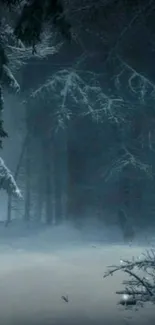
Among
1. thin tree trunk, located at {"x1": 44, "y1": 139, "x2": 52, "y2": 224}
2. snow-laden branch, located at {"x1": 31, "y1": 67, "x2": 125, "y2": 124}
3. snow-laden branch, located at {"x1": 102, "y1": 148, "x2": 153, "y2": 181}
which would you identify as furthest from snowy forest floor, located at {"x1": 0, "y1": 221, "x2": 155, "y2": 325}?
snow-laden branch, located at {"x1": 31, "y1": 67, "x2": 125, "y2": 124}

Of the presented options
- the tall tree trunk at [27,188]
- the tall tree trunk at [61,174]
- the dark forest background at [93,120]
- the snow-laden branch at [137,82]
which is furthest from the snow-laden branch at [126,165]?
the tall tree trunk at [27,188]

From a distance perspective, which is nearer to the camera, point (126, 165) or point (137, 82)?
point (126, 165)

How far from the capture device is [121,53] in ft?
62.2

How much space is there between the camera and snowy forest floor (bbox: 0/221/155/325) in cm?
820

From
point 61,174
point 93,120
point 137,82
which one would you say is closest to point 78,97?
point 93,120

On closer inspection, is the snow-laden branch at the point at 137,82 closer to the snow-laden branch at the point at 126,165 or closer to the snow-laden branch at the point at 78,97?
the snow-laden branch at the point at 78,97

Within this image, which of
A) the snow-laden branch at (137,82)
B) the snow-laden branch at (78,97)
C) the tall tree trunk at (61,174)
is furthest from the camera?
the tall tree trunk at (61,174)

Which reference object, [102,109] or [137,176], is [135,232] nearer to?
[137,176]

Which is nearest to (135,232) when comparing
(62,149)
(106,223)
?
(106,223)

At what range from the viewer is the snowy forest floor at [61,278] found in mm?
8195

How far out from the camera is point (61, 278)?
446 inches

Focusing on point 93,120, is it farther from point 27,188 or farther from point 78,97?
point 27,188

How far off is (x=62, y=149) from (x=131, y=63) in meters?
3.79

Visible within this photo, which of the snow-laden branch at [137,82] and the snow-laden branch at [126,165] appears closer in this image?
the snow-laden branch at [126,165]
